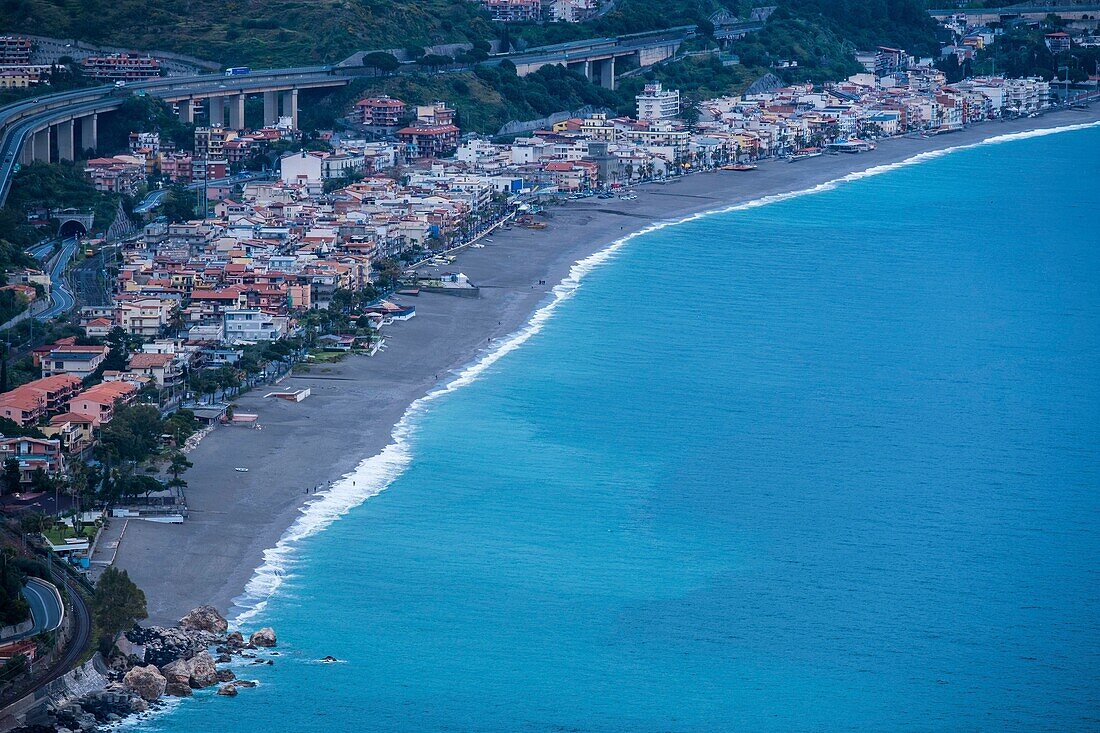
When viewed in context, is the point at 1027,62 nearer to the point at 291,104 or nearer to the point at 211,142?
the point at 291,104

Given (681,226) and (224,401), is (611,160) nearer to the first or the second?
(681,226)

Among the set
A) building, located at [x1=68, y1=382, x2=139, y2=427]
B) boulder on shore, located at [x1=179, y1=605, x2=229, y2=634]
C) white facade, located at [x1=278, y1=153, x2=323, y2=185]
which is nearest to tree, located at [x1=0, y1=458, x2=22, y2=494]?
building, located at [x1=68, y1=382, x2=139, y2=427]

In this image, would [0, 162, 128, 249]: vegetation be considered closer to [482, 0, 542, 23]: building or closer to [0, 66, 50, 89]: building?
A: [0, 66, 50, 89]: building

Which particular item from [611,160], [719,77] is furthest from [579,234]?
[719,77]

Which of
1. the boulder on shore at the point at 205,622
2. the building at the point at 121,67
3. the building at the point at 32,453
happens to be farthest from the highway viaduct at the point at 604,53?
the boulder on shore at the point at 205,622

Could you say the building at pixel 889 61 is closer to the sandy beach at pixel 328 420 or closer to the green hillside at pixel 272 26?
the green hillside at pixel 272 26


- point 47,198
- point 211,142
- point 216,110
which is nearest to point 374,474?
point 47,198
